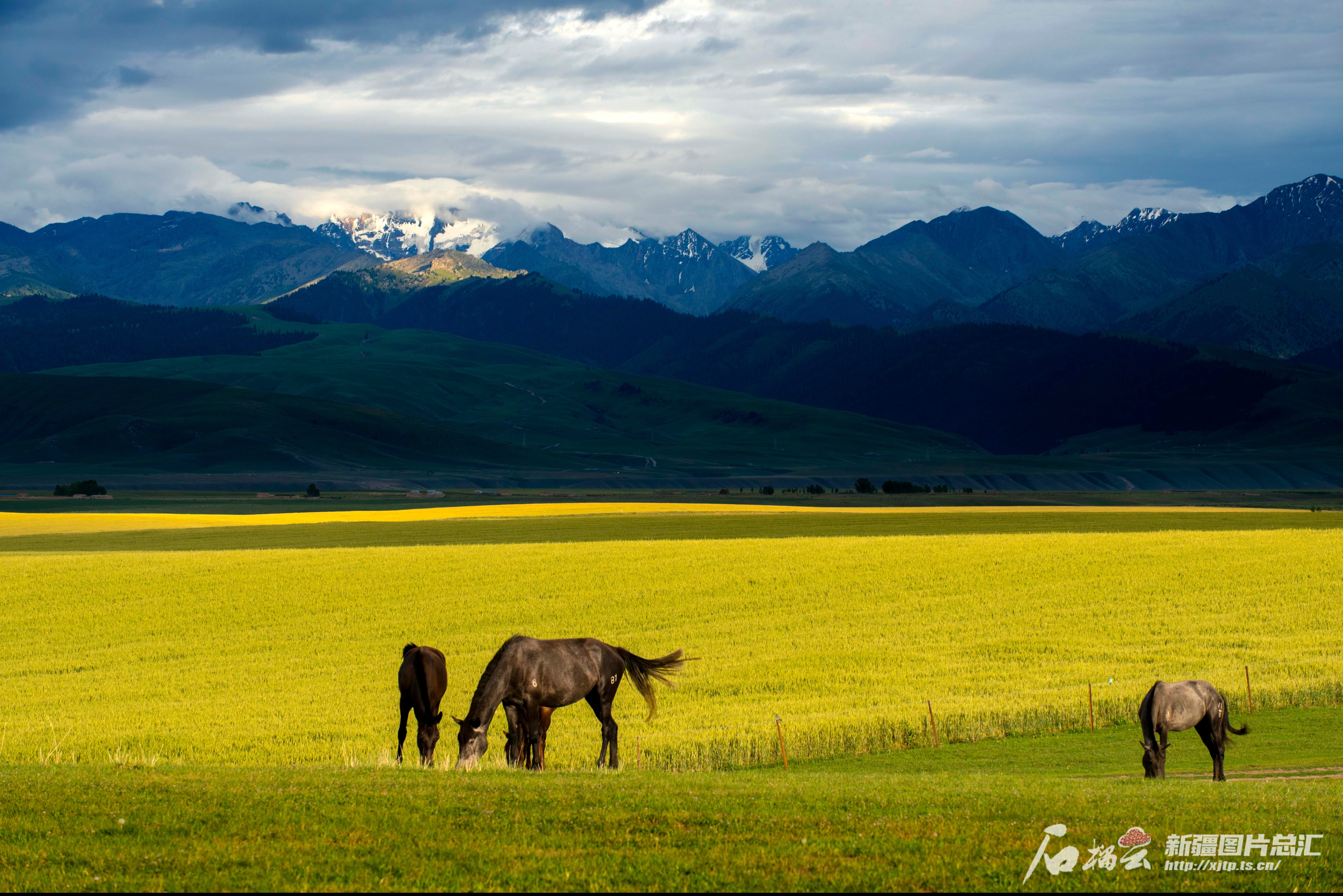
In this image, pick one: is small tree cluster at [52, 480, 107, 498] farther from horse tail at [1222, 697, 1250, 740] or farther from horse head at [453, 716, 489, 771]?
horse tail at [1222, 697, 1250, 740]

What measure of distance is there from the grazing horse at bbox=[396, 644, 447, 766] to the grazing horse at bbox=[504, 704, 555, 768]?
125cm

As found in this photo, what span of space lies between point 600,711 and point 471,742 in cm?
249

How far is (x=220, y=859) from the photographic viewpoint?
12.7 metres

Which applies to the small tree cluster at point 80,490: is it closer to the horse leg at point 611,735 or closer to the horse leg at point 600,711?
the horse leg at point 600,711

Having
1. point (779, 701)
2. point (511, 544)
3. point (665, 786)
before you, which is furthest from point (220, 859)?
point (511, 544)

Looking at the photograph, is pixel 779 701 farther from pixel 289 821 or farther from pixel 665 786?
pixel 289 821

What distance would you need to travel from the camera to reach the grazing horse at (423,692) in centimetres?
2072

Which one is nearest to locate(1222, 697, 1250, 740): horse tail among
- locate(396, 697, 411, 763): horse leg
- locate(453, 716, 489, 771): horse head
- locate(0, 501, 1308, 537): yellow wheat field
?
locate(453, 716, 489, 771): horse head

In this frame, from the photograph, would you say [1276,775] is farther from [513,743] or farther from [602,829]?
[602,829]

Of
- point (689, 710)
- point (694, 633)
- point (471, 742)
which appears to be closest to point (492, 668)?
point (471, 742)

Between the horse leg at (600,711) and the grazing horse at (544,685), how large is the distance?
0.02 metres

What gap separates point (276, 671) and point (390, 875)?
89.3ft

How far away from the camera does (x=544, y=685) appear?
2016 cm

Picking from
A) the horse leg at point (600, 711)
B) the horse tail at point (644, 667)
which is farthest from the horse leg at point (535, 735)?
the horse tail at point (644, 667)
